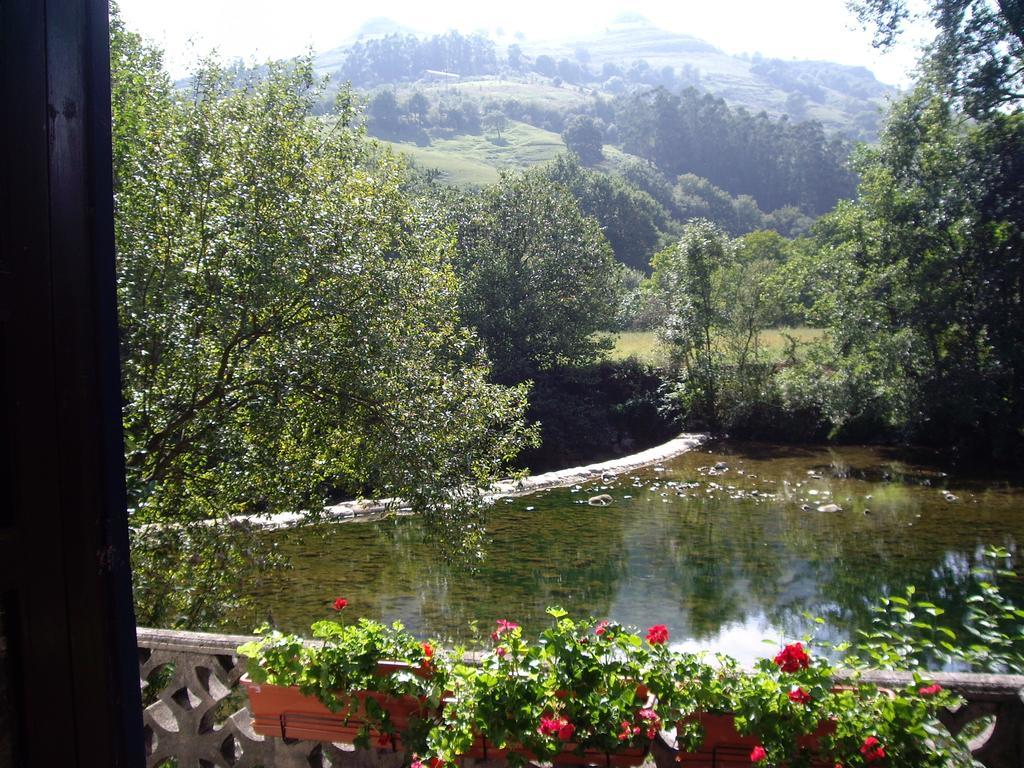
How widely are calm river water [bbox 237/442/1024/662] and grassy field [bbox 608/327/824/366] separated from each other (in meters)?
7.24

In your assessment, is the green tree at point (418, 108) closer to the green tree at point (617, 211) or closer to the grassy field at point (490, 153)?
the grassy field at point (490, 153)

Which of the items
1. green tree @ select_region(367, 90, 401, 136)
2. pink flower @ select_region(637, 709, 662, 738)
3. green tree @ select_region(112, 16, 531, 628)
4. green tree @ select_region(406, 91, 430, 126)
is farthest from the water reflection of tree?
green tree @ select_region(406, 91, 430, 126)

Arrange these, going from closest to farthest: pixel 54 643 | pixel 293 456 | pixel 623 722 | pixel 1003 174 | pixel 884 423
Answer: pixel 54 643
pixel 623 722
pixel 293 456
pixel 1003 174
pixel 884 423

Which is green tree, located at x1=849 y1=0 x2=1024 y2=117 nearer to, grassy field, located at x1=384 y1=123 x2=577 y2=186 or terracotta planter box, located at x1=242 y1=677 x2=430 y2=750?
terracotta planter box, located at x1=242 y1=677 x2=430 y2=750

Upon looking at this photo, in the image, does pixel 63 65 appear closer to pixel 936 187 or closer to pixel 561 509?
pixel 561 509

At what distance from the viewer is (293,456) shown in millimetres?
7676

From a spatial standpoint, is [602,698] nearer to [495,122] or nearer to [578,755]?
[578,755]

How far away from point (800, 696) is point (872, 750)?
24 cm

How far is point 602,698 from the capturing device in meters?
2.67

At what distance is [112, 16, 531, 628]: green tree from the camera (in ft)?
22.0

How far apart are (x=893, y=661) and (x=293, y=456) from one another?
5.84 metres

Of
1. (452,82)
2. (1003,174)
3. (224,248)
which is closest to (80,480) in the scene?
(224,248)

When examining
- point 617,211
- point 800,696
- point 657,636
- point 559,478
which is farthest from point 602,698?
point 617,211

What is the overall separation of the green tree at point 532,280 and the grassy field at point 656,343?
1734 mm
